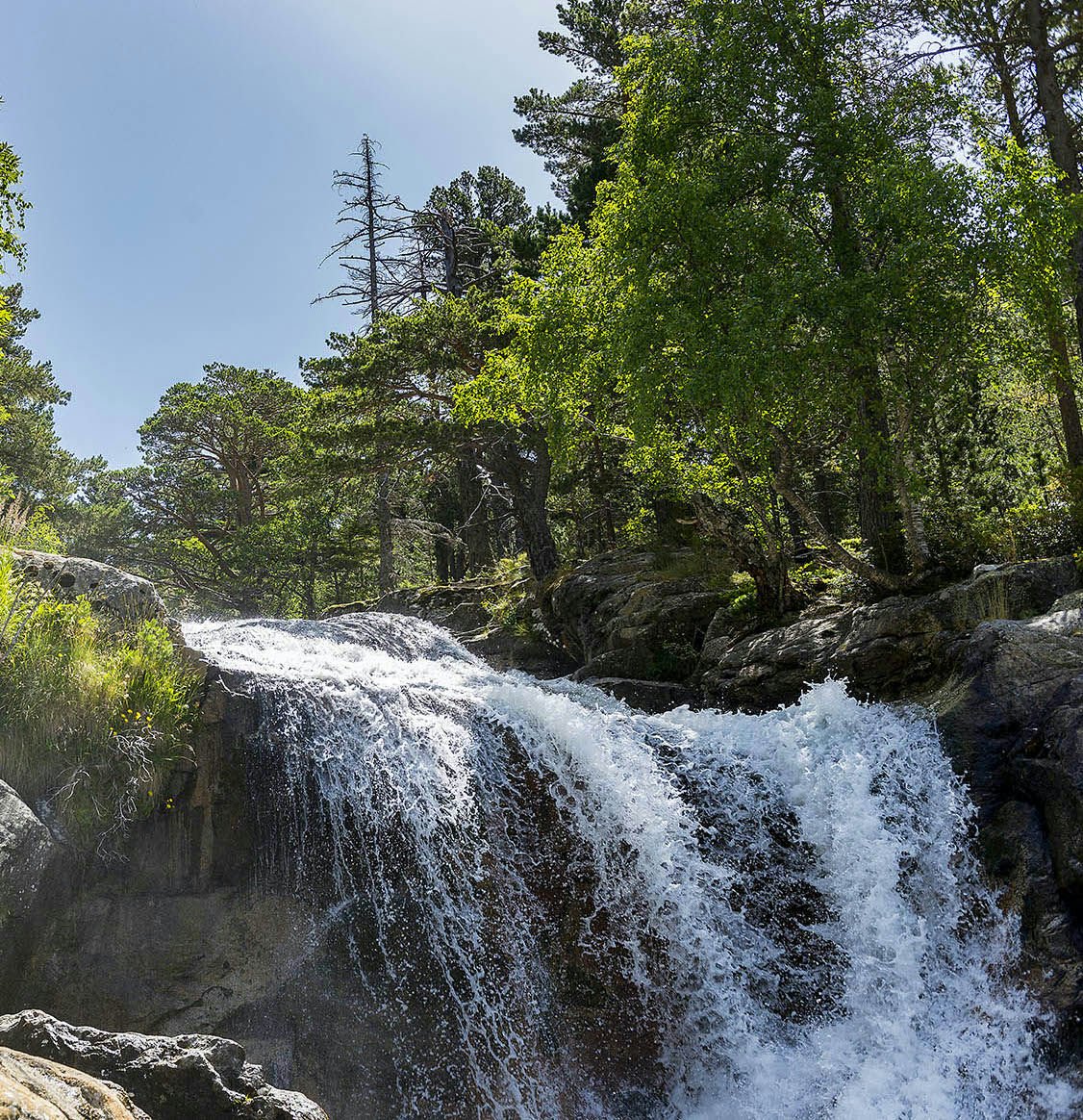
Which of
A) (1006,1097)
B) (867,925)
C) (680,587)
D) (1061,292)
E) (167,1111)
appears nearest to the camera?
(167,1111)

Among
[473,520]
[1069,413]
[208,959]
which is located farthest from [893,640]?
[473,520]

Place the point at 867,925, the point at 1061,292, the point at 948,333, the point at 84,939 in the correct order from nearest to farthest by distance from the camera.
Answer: the point at 84,939
the point at 867,925
the point at 948,333
the point at 1061,292

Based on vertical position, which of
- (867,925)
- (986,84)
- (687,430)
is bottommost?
(867,925)

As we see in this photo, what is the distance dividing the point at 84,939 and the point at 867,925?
19.6 ft

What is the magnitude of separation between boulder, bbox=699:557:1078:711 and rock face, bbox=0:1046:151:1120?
810cm

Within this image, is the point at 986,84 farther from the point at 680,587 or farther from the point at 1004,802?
the point at 1004,802

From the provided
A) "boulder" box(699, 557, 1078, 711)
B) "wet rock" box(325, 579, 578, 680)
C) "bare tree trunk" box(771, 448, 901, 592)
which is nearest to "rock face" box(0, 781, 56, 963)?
"boulder" box(699, 557, 1078, 711)

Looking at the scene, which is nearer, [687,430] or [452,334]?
[687,430]

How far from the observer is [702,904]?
294 inches

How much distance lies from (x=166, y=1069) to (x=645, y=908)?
413 cm

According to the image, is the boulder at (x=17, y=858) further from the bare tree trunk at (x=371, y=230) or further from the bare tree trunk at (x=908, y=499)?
the bare tree trunk at (x=371, y=230)

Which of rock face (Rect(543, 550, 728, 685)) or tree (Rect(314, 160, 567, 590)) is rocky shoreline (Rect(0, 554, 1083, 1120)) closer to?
rock face (Rect(543, 550, 728, 685))

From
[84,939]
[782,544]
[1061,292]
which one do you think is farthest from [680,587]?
[84,939]

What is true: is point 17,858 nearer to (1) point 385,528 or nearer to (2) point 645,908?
(2) point 645,908
